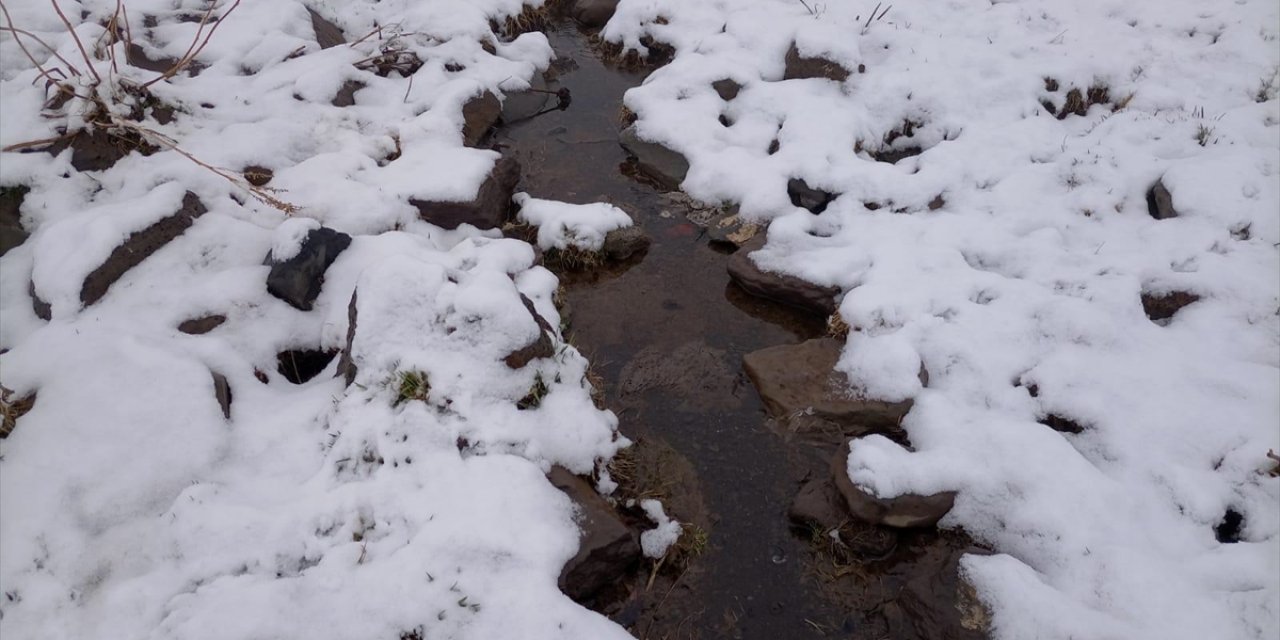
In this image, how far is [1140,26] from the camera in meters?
6.82

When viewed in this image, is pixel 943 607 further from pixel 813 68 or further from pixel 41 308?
pixel 41 308

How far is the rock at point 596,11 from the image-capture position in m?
8.59

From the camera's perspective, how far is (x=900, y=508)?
3709mm

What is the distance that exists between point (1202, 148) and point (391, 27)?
7616 millimetres

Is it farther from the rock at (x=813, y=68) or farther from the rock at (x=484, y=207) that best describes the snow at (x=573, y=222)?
the rock at (x=813, y=68)

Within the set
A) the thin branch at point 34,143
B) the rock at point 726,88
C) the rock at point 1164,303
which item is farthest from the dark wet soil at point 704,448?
the thin branch at point 34,143

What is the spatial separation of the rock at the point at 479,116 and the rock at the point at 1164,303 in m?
5.54

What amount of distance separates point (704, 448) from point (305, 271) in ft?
9.21

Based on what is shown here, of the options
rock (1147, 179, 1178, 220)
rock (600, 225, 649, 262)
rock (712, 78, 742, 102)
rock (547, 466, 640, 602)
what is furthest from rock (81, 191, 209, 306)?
rock (1147, 179, 1178, 220)

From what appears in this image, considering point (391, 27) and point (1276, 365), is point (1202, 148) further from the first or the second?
point (391, 27)

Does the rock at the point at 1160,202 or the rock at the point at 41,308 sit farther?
the rock at the point at 1160,202

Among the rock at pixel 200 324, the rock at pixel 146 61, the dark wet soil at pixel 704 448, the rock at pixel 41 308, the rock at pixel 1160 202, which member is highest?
the rock at pixel 146 61

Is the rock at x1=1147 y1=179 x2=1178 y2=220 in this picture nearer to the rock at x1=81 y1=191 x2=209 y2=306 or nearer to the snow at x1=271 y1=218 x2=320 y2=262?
the snow at x1=271 y1=218 x2=320 y2=262

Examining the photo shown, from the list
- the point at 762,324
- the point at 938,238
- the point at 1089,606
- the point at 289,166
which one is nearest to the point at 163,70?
the point at 289,166
